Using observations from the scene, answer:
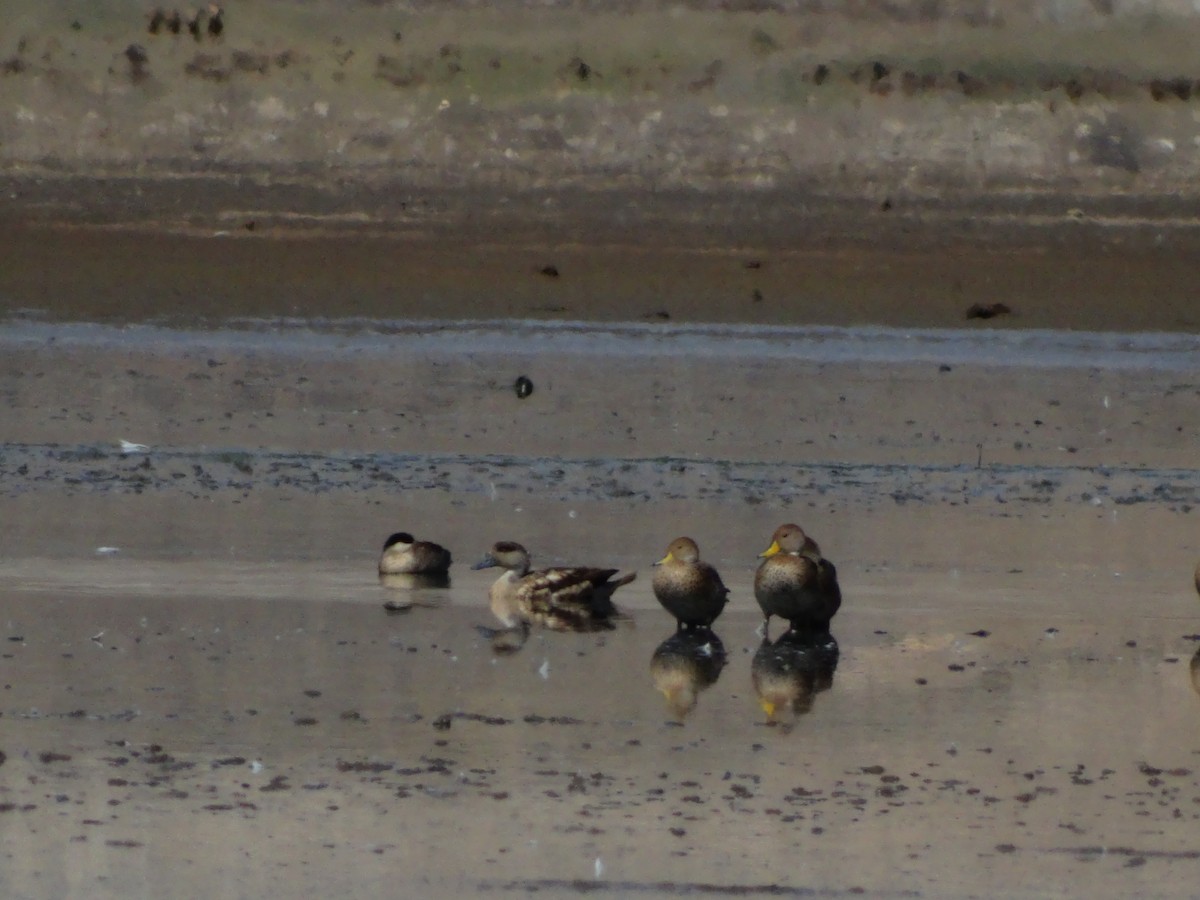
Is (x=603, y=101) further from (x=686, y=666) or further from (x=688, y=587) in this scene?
(x=686, y=666)

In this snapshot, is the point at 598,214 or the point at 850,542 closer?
the point at 850,542

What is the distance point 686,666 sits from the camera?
6871 millimetres

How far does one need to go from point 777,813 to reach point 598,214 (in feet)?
46.9

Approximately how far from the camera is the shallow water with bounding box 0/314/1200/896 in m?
4.98

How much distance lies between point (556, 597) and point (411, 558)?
74cm

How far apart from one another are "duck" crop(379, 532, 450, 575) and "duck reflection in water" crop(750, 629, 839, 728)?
1442 mm

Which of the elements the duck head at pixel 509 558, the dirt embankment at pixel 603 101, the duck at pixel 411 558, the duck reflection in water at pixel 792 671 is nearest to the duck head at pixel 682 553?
the duck reflection in water at pixel 792 671

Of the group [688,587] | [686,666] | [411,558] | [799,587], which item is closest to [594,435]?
[411,558]

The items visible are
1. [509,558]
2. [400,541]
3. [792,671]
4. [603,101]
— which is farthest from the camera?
[603,101]

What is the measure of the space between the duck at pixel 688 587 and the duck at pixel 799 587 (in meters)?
0.14

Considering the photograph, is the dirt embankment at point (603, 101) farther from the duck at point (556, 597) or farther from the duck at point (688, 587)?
the duck at point (688, 587)

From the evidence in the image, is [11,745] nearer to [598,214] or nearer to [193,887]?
[193,887]

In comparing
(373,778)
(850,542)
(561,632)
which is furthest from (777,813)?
(850,542)

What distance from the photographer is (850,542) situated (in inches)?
361
